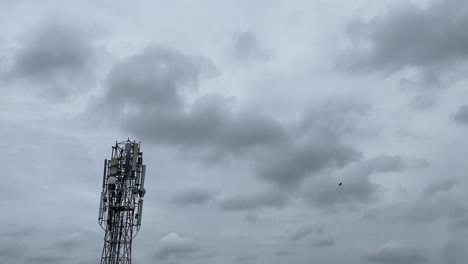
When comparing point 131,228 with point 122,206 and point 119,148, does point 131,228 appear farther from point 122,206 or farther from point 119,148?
point 119,148

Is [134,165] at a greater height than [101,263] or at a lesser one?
greater

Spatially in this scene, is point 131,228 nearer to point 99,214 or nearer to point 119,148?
point 99,214

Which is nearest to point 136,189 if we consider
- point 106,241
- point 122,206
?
point 122,206

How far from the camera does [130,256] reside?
239 feet

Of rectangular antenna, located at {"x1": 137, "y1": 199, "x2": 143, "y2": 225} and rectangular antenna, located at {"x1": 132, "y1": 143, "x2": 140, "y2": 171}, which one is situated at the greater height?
rectangular antenna, located at {"x1": 132, "y1": 143, "x2": 140, "y2": 171}

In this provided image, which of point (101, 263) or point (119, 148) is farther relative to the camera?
point (119, 148)

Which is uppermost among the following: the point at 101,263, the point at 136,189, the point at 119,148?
the point at 119,148

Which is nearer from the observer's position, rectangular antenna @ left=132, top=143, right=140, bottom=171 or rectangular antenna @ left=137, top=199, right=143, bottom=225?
rectangular antenna @ left=137, top=199, right=143, bottom=225

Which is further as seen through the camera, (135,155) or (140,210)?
(135,155)

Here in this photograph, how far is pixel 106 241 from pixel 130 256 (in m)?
4.09

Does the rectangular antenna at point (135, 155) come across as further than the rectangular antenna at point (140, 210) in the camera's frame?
Yes

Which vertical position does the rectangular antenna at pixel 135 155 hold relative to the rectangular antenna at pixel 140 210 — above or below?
above

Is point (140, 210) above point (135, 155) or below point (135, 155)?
below

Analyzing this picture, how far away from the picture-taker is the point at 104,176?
7681 centimetres
